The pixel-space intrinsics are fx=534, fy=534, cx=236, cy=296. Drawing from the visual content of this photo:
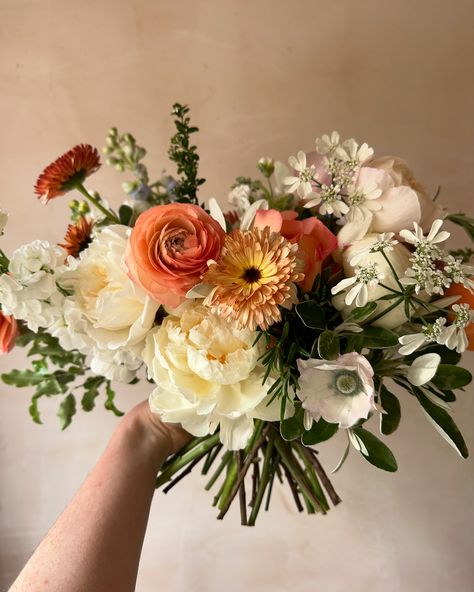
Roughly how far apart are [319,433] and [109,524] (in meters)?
0.28

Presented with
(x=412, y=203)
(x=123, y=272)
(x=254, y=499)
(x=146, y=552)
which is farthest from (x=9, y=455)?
(x=412, y=203)

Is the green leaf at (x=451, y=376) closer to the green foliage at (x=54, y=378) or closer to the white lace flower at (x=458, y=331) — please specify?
the white lace flower at (x=458, y=331)

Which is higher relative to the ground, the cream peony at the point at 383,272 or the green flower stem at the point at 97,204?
the green flower stem at the point at 97,204

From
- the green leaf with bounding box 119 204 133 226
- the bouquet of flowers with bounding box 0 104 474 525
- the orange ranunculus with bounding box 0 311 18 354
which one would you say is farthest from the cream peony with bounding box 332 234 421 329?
the orange ranunculus with bounding box 0 311 18 354

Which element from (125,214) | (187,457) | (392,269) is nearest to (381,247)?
(392,269)

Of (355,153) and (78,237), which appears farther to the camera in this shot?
(78,237)

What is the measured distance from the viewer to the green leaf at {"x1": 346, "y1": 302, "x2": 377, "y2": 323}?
0.52m

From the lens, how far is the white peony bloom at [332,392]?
0.53 metres

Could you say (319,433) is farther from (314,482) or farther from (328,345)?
(314,482)

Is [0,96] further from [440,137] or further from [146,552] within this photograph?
[146,552]

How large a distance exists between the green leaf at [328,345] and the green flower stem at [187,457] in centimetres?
31

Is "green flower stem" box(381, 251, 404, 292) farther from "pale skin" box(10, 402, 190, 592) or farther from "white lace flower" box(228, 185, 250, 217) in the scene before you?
"pale skin" box(10, 402, 190, 592)

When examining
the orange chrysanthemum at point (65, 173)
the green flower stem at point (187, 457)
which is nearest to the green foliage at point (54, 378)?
the green flower stem at point (187, 457)

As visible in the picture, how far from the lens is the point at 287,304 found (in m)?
0.54
